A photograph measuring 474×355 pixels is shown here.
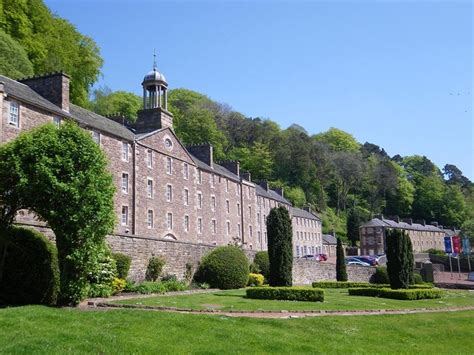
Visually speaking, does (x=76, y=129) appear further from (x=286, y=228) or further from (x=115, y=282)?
(x=286, y=228)

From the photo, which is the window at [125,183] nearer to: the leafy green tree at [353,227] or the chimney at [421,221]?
the leafy green tree at [353,227]

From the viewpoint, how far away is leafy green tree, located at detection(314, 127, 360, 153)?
5059 inches

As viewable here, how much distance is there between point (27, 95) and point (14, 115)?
6.97 ft

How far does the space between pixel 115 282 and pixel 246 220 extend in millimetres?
39566

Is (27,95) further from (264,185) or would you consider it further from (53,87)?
(264,185)

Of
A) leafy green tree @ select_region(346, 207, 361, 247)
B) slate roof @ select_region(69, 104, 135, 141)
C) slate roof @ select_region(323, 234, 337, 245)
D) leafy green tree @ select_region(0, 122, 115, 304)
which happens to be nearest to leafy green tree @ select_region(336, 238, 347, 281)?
slate roof @ select_region(69, 104, 135, 141)

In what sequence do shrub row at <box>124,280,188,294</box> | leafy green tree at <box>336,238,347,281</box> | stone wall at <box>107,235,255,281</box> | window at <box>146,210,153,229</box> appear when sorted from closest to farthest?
shrub row at <box>124,280,188,294</box>, stone wall at <box>107,235,255,281</box>, window at <box>146,210,153,229</box>, leafy green tree at <box>336,238,347,281</box>

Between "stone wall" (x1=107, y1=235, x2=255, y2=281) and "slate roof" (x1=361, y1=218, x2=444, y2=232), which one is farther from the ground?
"slate roof" (x1=361, y1=218, x2=444, y2=232)

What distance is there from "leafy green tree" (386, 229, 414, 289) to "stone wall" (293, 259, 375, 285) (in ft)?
36.1

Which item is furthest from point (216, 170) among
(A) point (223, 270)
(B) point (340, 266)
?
(A) point (223, 270)

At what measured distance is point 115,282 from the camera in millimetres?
21125

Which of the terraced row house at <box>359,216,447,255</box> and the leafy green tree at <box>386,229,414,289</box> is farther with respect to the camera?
the terraced row house at <box>359,216,447,255</box>

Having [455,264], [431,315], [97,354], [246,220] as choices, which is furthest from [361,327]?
[455,264]

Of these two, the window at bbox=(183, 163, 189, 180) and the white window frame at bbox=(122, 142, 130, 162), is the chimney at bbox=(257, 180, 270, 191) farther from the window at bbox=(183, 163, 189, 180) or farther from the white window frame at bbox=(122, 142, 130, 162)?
the white window frame at bbox=(122, 142, 130, 162)
